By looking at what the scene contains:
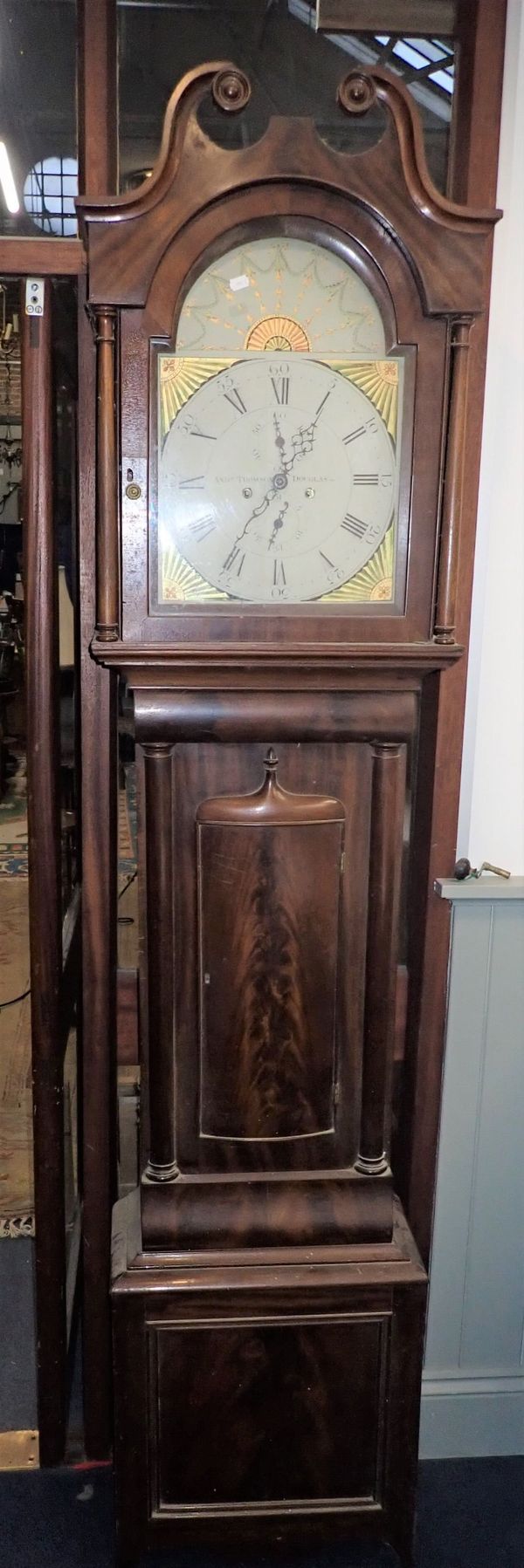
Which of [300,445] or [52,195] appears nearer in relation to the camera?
[300,445]

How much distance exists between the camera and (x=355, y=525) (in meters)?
1.19

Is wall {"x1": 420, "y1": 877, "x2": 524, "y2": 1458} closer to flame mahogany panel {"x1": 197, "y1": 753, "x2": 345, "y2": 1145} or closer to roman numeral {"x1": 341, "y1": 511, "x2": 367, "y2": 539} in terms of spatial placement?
flame mahogany panel {"x1": 197, "y1": 753, "x2": 345, "y2": 1145}

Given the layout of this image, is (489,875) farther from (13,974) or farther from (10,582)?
(10,582)

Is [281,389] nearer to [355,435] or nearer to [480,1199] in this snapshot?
[355,435]

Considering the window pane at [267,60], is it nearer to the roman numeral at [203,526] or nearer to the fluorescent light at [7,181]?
the fluorescent light at [7,181]

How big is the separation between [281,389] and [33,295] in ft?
1.15

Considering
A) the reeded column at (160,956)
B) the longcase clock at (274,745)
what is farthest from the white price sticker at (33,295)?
the reeded column at (160,956)

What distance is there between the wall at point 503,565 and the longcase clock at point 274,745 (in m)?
0.09

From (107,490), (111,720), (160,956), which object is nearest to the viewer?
(107,490)

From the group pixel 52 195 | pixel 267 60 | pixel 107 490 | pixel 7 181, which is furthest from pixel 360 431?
pixel 7 181

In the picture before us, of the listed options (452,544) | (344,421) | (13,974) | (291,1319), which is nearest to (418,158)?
(344,421)

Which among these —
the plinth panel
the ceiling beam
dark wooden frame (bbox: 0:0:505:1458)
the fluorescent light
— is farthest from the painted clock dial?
the fluorescent light

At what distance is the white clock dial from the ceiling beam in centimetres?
51

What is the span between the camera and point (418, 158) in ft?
3.66
